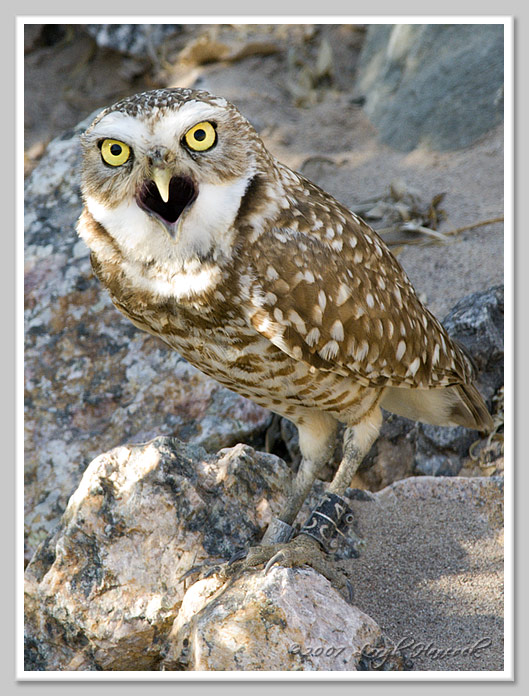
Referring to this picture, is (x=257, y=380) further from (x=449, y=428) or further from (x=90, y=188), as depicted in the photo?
(x=449, y=428)

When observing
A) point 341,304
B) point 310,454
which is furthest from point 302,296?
point 310,454

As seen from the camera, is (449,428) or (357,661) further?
(449,428)

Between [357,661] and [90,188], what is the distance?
1.75 m

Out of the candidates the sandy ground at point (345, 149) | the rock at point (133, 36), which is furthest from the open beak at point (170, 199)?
the rock at point (133, 36)

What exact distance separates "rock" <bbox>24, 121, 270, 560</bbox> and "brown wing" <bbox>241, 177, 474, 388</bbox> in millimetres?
1227

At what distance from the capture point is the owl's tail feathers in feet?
11.3

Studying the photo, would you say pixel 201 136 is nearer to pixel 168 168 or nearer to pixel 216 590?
pixel 168 168

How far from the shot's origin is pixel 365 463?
13.1 ft

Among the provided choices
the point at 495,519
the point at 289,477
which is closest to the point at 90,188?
the point at 289,477

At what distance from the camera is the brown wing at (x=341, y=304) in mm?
2510

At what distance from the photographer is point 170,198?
2424 mm

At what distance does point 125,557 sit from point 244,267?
1.21 meters

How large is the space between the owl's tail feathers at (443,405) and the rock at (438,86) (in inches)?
95.4

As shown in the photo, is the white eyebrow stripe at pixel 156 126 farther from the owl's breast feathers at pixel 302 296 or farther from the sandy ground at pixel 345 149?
the sandy ground at pixel 345 149
